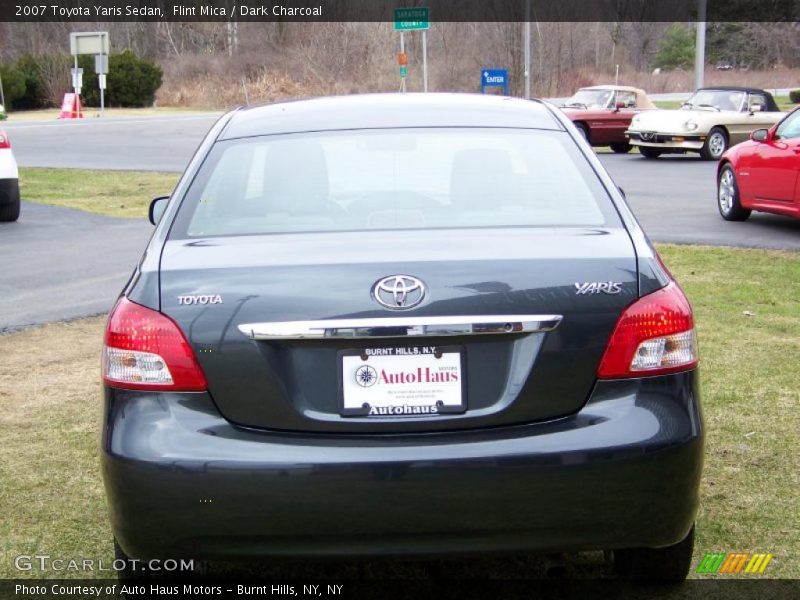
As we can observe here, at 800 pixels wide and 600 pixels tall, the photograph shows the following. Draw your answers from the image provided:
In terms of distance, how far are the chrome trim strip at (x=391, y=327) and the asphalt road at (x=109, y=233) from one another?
5.62m

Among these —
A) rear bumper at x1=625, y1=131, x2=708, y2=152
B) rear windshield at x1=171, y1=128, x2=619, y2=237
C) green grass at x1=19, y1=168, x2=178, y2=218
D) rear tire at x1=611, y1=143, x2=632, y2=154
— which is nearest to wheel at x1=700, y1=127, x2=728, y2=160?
rear bumper at x1=625, y1=131, x2=708, y2=152

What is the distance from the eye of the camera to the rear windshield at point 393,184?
3.62 meters

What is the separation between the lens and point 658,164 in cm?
2331

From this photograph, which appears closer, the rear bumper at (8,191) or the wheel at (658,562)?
the wheel at (658,562)

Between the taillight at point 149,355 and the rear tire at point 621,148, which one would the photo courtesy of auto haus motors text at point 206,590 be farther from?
the rear tire at point 621,148

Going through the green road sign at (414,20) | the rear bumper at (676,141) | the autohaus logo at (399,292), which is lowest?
the rear bumper at (676,141)

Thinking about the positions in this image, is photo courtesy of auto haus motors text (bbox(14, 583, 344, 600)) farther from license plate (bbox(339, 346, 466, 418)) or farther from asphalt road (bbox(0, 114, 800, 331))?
asphalt road (bbox(0, 114, 800, 331))

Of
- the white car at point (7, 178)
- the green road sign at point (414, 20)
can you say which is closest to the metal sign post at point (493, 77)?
the green road sign at point (414, 20)

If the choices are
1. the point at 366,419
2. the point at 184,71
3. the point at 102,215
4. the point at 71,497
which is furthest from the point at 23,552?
the point at 184,71

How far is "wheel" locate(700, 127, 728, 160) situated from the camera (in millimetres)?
23969

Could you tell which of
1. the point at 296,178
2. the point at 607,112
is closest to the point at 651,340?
the point at 296,178

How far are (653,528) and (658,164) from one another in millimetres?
20858

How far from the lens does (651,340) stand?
10.5 feet

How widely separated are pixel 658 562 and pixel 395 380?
3.98 feet
